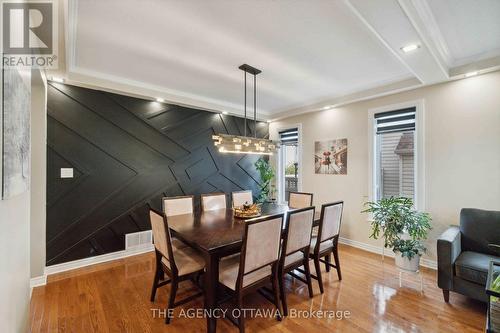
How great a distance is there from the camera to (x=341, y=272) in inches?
122

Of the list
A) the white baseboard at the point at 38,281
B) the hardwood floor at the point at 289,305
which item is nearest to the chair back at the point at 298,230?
the hardwood floor at the point at 289,305

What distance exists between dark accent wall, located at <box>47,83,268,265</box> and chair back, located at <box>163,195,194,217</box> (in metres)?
0.90

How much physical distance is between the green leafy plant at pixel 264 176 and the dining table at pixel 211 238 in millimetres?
2274

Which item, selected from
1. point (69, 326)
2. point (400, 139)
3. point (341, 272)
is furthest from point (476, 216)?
point (69, 326)

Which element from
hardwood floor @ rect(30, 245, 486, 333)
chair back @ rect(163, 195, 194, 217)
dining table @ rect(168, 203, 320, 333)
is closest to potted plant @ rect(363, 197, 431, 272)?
hardwood floor @ rect(30, 245, 486, 333)

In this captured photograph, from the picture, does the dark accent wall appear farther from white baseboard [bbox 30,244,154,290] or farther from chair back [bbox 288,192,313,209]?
chair back [bbox 288,192,313,209]

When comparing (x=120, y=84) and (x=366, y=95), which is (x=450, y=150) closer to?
(x=366, y=95)

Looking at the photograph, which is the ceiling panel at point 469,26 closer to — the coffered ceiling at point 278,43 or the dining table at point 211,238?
the coffered ceiling at point 278,43

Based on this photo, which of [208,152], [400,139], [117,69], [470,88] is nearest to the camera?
[470,88]

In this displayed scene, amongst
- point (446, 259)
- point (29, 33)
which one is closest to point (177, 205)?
point (29, 33)

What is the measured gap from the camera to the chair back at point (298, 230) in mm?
2221

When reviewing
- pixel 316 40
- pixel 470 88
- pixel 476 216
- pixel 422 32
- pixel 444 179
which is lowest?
pixel 476 216

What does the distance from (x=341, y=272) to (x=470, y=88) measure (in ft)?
9.75

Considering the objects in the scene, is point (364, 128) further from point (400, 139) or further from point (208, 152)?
point (208, 152)
